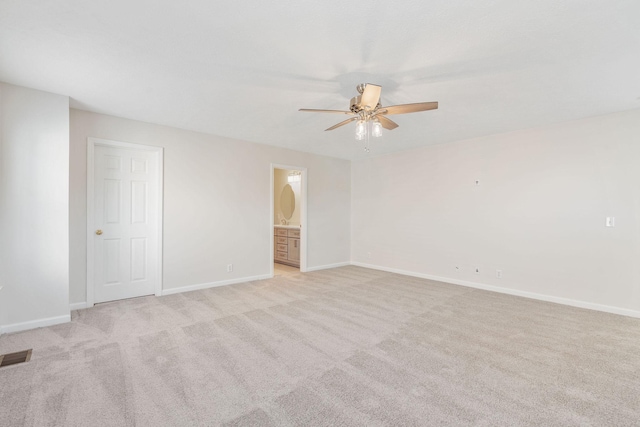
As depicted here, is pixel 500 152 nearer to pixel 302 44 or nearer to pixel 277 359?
pixel 302 44

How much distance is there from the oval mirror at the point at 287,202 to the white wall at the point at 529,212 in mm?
2304

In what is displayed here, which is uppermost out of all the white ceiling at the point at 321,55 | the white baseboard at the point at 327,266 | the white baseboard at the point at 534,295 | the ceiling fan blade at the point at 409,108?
the white ceiling at the point at 321,55

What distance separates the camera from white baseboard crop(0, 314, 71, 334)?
287 cm

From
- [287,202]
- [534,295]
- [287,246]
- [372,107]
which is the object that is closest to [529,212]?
[534,295]

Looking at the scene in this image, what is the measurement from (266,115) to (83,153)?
236 centimetres

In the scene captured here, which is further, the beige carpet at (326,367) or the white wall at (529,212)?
the white wall at (529,212)

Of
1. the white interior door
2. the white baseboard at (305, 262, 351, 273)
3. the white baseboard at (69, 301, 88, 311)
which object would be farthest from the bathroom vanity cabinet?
the white baseboard at (69, 301, 88, 311)

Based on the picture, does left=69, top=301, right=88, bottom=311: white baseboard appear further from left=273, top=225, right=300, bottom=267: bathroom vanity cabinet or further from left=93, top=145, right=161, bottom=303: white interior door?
left=273, top=225, right=300, bottom=267: bathroom vanity cabinet

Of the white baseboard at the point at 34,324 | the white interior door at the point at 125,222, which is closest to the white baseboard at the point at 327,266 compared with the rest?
the white interior door at the point at 125,222

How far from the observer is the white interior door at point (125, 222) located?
376 cm

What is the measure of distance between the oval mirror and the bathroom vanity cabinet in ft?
1.53

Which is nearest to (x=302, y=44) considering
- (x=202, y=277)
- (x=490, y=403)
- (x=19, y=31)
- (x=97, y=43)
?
(x=97, y=43)

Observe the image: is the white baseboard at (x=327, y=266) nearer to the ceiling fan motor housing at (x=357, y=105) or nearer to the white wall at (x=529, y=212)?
the white wall at (x=529, y=212)

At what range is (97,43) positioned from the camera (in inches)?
84.4
